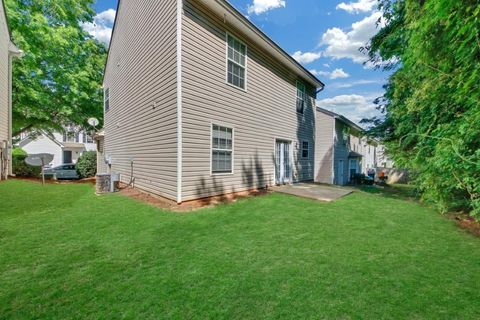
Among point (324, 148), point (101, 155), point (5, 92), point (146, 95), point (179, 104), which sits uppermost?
point (5, 92)

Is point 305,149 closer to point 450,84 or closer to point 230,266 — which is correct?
point 450,84

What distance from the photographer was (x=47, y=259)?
306 centimetres

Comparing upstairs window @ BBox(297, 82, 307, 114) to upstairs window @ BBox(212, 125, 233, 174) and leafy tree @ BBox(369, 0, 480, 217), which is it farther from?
leafy tree @ BBox(369, 0, 480, 217)

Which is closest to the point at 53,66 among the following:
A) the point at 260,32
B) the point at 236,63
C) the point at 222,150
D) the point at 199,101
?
the point at 236,63

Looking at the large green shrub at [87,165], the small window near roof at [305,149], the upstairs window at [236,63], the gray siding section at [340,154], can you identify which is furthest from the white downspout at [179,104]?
the gray siding section at [340,154]

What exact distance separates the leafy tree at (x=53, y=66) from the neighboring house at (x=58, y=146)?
10.3 metres

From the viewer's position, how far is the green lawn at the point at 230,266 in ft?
7.14

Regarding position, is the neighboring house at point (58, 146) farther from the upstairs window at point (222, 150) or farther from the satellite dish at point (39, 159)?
the upstairs window at point (222, 150)

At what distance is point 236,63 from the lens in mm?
7883

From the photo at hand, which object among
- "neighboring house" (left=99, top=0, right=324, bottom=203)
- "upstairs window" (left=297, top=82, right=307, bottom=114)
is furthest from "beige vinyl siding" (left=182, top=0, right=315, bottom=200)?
"upstairs window" (left=297, top=82, right=307, bottom=114)

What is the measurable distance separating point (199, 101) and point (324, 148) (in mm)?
13829

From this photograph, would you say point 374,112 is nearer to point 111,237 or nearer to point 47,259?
point 111,237

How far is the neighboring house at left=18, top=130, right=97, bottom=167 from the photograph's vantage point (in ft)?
83.8

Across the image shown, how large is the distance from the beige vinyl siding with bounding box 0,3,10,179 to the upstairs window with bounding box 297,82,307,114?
45.0 feet
